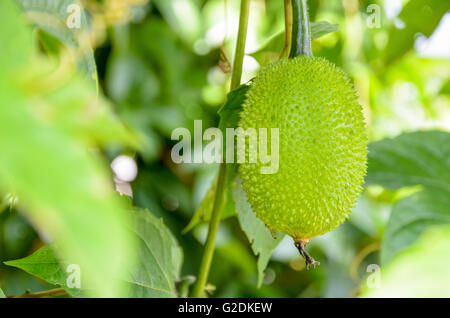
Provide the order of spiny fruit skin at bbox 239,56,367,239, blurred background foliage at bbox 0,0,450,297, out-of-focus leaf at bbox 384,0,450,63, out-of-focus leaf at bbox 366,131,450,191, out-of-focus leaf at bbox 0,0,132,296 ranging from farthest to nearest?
blurred background foliage at bbox 0,0,450,297
out-of-focus leaf at bbox 384,0,450,63
out-of-focus leaf at bbox 366,131,450,191
spiny fruit skin at bbox 239,56,367,239
out-of-focus leaf at bbox 0,0,132,296

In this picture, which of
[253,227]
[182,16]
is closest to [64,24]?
[253,227]

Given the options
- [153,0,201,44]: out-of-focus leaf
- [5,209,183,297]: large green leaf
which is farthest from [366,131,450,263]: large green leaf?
[153,0,201,44]: out-of-focus leaf

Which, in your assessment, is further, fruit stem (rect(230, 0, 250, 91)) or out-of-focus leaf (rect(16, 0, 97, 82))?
fruit stem (rect(230, 0, 250, 91))

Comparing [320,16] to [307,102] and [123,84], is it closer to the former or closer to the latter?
[123,84]

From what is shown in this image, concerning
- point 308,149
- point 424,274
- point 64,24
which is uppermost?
point 64,24

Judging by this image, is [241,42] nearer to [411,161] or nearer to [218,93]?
[411,161]

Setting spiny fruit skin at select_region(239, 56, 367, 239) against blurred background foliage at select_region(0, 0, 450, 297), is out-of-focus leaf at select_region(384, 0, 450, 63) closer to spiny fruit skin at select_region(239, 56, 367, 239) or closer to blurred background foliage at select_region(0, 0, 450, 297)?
blurred background foliage at select_region(0, 0, 450, 297)

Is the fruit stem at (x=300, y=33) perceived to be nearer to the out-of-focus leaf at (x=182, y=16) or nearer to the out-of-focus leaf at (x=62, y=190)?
the out-of-focus leaf at (x=62, y=190)
